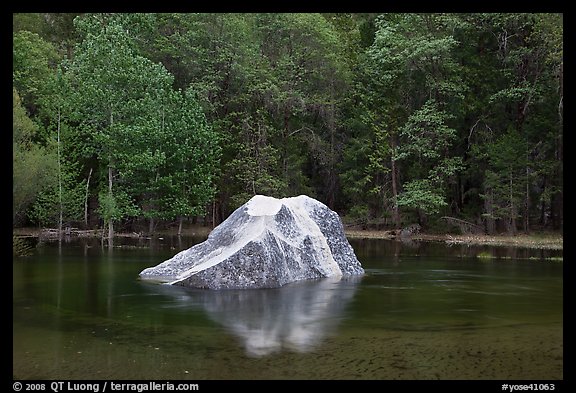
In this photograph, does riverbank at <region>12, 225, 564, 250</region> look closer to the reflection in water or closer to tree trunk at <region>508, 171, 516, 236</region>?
tree trunk at <region>508, 171, 516, 236</region>

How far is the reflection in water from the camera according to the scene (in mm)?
9333

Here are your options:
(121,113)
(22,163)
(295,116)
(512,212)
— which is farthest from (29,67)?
(512,212)

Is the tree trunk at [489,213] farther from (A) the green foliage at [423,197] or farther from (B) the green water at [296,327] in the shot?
(B) the green water at [296,327]

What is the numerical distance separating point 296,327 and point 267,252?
4.92 meters

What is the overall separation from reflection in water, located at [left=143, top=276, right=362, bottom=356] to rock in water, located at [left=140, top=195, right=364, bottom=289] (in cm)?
44

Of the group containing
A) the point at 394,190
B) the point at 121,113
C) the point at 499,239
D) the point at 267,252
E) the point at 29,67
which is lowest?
the point at 499,239

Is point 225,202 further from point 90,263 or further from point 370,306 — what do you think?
point 370,306

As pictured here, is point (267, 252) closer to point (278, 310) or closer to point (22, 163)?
point (278, 310)

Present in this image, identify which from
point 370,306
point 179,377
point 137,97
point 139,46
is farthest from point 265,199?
point 139,46

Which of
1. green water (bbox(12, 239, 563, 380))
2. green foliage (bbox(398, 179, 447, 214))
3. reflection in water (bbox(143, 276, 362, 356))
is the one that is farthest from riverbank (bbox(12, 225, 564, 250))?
reflection in water (bbox(143, 276, 362, 356))

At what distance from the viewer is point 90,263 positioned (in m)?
19.6

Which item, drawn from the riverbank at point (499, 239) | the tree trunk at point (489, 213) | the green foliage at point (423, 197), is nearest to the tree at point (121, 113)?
the riverbank at point (499, 239)

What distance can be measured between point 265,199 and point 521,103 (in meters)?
21.5

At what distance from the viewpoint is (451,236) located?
32.2 meters
